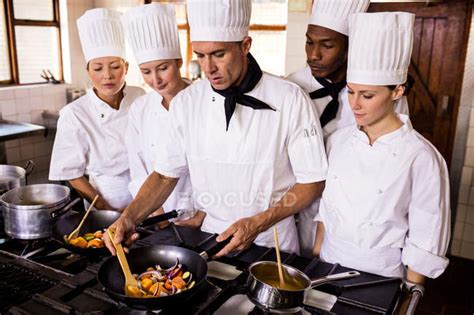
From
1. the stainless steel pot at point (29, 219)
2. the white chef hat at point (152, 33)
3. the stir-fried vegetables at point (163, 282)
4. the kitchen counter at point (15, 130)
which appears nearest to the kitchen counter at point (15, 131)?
the kitchen counter at point (15, 130)

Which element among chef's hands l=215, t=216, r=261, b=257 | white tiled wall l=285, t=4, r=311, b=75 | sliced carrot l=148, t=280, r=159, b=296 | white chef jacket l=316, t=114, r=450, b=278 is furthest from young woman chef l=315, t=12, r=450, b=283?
white tiled wall l=285, t=4, r=311, b=75

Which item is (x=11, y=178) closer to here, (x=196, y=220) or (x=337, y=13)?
(x=196, y=220)

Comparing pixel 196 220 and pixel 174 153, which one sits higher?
pixel 174 153

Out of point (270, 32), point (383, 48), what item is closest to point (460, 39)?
point (270, 32)

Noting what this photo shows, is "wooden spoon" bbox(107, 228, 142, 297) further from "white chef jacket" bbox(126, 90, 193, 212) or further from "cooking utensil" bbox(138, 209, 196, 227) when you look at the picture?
"white chef jacket" bbox(126, 90, 193, 212)

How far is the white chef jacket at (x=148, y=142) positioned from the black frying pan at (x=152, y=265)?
0.69 meters

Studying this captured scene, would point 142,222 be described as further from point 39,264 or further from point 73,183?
point 73,183

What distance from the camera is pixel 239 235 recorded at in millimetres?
1413

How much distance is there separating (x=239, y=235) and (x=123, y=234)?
387mm

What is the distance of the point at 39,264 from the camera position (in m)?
1.38

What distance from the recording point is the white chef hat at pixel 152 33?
203 centimetres

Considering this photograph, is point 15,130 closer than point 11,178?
No

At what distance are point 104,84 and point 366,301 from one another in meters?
1.63

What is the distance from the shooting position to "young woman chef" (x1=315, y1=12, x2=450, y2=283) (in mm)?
1445
